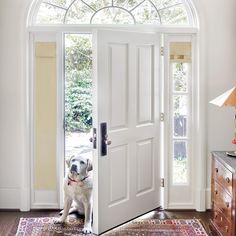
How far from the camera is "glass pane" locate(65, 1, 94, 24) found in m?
4.37

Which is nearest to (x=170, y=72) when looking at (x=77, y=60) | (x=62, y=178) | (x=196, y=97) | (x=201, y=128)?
(x=196, y=97)

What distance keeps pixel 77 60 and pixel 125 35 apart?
2.45ft

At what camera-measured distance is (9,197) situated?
4402 mm

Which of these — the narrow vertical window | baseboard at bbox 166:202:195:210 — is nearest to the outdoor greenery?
the narrow vertical window

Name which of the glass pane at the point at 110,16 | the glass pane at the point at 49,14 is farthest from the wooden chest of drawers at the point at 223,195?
the glass pane at the point at 49,14

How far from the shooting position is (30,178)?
441cm

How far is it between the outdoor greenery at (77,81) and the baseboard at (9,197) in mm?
837

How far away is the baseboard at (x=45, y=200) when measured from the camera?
4.46 meters

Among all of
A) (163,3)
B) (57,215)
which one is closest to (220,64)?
(163,3)

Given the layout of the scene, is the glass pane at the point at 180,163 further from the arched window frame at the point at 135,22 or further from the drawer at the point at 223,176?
the arched window frame at the point at 135,22

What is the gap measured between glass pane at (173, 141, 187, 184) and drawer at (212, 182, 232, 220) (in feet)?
2.40

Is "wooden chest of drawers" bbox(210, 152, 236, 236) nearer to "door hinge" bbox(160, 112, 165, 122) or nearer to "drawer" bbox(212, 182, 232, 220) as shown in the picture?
"drawer" bbox(212, 182, 232, 220)

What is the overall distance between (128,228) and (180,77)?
1.61 meters

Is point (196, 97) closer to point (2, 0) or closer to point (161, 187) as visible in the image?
point (161, 187)
